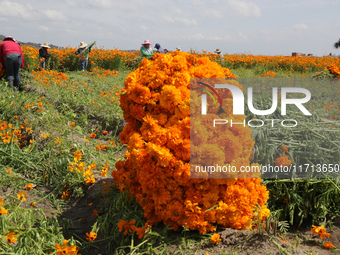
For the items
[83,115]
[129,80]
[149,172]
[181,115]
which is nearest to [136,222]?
[149,172]

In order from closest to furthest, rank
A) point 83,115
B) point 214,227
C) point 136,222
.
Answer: point 214,227
point 136,222
point 83,115

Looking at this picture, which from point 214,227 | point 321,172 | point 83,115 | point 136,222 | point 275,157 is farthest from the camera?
point 83,115

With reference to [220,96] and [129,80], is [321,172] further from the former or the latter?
[129,80]

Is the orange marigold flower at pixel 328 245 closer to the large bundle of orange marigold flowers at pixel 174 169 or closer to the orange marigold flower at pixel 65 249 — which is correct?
the large bundle of orange marigold flowers at pixel 174 169

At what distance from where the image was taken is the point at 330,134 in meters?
3.72

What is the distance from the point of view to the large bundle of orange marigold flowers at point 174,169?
2.60m

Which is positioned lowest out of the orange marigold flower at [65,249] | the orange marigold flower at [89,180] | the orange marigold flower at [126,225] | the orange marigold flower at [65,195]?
the orange marigold flower at [65,195]

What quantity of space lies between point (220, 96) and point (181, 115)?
39 cm

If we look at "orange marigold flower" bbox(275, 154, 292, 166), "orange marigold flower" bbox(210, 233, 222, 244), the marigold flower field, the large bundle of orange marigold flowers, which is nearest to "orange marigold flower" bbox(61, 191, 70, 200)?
the marigold flower field

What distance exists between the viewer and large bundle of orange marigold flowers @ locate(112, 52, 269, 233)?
2.60m

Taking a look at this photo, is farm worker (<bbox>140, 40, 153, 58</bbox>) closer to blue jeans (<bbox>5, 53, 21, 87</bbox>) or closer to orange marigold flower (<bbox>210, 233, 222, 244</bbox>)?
blue jeans (<bbox>5, 53, 21, 87</bbox>)

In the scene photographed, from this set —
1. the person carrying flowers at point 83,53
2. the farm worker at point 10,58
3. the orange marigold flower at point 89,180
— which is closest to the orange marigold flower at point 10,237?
the orange marigold flower at point 89,180

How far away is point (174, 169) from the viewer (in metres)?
2.61

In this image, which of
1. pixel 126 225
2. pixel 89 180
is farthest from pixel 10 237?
pixel 89 180
